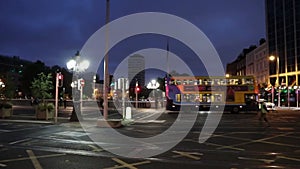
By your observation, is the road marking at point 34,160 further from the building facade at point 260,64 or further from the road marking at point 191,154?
the building facade at point 260,64

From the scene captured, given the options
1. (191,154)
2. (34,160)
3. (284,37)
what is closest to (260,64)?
(284,37)

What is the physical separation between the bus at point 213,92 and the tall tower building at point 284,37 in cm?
2461

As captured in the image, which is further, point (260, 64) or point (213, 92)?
point (260, 64)

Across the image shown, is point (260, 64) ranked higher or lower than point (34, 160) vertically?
higher

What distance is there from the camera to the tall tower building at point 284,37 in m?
58.6

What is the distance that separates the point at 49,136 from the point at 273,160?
9.50 metres

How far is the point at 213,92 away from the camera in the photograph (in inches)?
1358

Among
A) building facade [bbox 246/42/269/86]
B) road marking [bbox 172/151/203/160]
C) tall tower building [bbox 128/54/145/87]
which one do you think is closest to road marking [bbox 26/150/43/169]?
road marking [bbox 172/151/203/160]

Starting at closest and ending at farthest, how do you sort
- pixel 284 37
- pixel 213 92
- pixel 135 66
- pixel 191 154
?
pixel 191 154
pixel 213 92
pixel 135 66
pixel 284 37

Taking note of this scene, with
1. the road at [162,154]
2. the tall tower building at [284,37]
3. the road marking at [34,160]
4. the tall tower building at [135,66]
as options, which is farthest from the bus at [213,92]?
the road marking at [34,160]

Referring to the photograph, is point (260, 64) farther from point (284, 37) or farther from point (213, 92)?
point (213, 92)

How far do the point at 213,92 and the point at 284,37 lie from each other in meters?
35.9

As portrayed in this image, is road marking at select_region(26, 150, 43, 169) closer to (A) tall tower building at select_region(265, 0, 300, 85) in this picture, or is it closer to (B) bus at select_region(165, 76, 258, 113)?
(B) bus at select_region(165, 76, 258, 113)

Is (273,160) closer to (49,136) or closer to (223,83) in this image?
(49,136)
